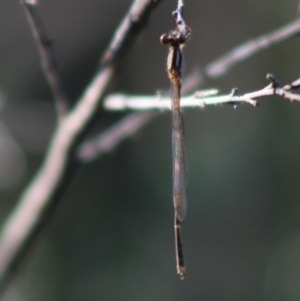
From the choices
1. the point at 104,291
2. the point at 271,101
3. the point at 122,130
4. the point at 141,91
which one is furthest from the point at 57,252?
the point at 122,130

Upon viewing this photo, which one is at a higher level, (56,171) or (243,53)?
(243,53)

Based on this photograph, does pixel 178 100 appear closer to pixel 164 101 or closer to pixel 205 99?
pixel 164 101

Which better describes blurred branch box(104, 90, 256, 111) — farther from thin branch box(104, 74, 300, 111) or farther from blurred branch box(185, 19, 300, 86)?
blurred branch box(185, 19, 300, 86)

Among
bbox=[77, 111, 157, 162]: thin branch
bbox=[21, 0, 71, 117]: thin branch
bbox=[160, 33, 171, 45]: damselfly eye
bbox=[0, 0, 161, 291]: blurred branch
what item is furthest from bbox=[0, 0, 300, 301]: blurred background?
bbox=[160, 33, 171, 45]: damselfly eye

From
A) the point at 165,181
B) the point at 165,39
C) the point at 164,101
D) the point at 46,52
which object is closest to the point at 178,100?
the point at 164,101

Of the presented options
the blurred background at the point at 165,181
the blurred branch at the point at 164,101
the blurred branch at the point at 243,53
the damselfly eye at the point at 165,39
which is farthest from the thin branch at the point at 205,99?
the blurred background at the point at 165,181
